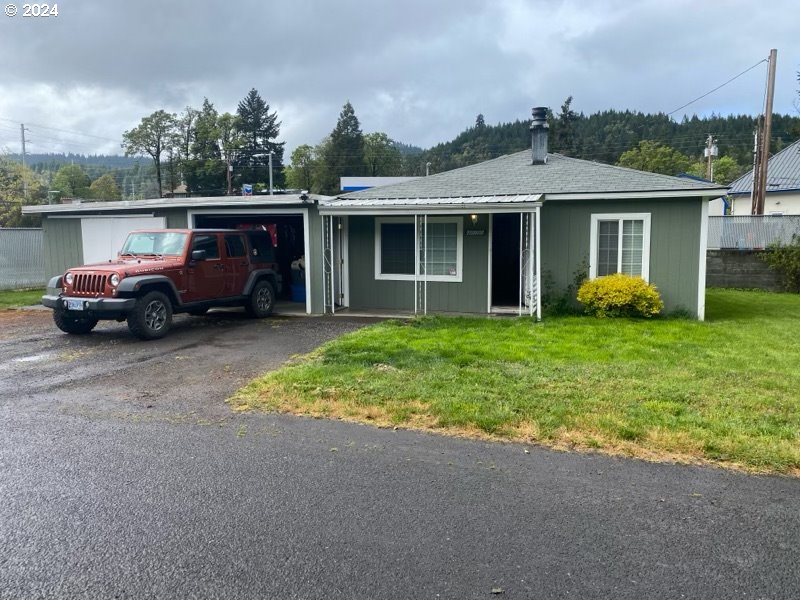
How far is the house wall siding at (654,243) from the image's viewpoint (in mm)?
10828

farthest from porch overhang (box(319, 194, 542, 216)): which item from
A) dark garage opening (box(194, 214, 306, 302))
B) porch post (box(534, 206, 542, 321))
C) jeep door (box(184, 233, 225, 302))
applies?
dark garage opening (box(194, 214, 306, 302))

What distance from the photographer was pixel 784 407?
5250mm

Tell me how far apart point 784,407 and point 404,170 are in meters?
72.6

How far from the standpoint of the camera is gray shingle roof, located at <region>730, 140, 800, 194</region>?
98.1 feet

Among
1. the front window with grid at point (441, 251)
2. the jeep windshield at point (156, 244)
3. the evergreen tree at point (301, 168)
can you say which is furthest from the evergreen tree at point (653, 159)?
the jeep windshield at point (156, 244)

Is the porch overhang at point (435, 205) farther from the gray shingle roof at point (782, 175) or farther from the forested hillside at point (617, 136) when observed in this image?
the forested hillside at point (617, 136)

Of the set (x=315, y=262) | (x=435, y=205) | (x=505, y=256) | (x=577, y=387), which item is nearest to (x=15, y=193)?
(x=315, y=262)

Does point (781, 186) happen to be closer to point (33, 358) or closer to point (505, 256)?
point (505, 256)

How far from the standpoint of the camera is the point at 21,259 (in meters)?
18.1

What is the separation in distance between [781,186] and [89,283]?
1320 inches

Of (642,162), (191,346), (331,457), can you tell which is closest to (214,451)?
(331,457)

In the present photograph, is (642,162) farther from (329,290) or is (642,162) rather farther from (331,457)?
(331,457)

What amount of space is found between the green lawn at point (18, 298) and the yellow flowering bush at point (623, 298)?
1353 cm

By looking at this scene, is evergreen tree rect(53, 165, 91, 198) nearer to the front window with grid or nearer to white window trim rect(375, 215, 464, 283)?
white window trim rect(375, 215, 464, 283)
